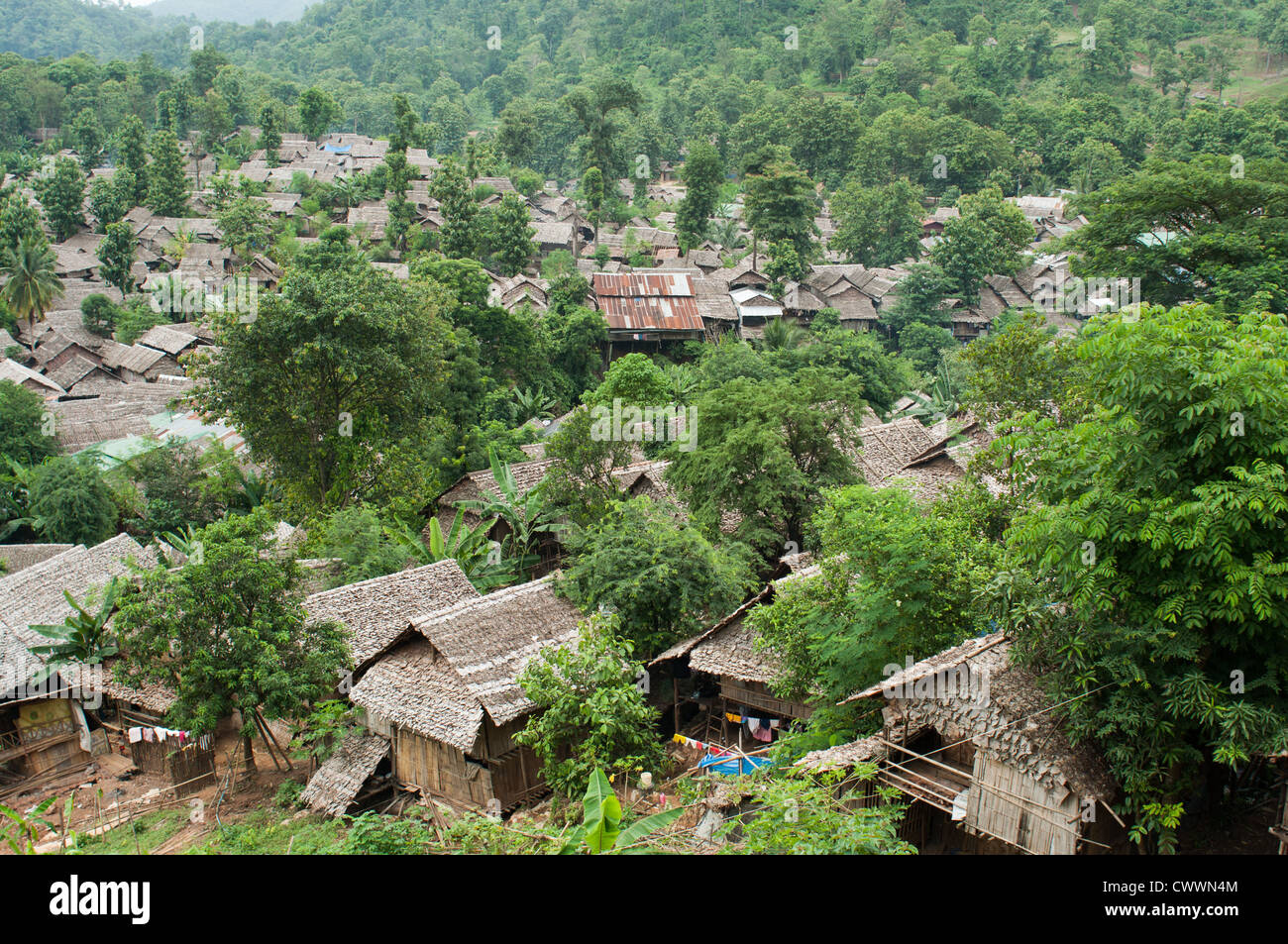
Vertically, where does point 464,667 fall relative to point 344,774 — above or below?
above

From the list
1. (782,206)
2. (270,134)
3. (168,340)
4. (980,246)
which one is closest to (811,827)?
(782,206)

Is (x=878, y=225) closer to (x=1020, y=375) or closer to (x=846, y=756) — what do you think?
(x=1020, y=375)

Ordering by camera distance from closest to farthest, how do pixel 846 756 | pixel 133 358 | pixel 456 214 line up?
pixel 846 756 → pixel 456 214 → pixel 133 358

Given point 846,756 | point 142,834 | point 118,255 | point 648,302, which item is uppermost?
point 118,255

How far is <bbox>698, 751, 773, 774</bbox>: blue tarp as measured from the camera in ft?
45.8

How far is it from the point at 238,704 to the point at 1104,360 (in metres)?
12.8

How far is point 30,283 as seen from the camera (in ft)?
140

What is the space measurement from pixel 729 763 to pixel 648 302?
26136 mm

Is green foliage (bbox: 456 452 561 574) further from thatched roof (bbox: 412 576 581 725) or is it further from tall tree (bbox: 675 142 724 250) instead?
tall tree (bbox: 675 142 724 250)

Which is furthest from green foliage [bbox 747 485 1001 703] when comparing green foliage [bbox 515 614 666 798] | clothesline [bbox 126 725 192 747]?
clothesline [bbox 126 725 192 747]

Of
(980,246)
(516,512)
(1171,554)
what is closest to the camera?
(1171,554)

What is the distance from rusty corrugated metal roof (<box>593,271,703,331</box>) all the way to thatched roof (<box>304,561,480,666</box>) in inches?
771
